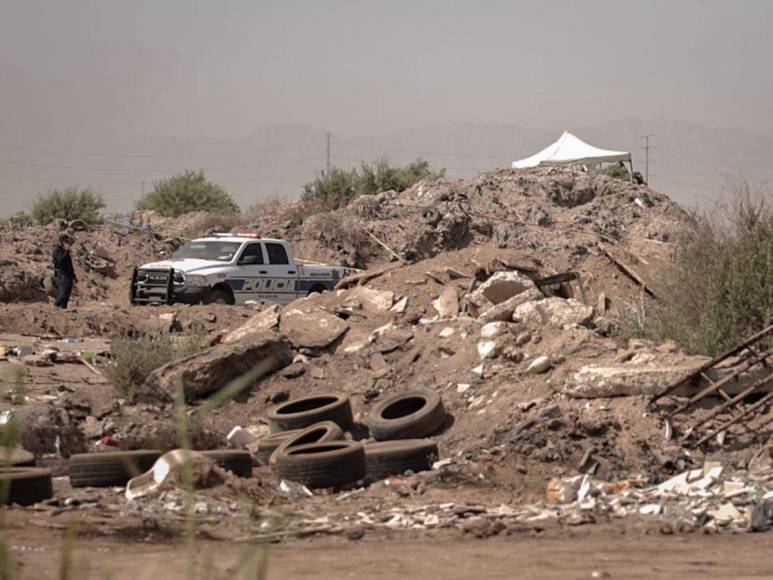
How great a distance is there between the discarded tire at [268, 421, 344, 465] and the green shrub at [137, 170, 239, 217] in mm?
40623

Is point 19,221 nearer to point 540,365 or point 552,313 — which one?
point 552,313

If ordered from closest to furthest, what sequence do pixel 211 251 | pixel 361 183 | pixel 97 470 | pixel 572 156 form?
pixel 97 470
pixel 211 251
pixel 572 156
pixel 361 183

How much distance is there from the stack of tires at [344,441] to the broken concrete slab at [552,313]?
2373 mm

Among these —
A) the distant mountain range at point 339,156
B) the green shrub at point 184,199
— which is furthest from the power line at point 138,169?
the green shrub at point 184,199

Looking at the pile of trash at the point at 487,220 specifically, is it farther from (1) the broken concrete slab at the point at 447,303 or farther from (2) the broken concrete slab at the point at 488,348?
(2) the broken concrete slab at the point at 488,348

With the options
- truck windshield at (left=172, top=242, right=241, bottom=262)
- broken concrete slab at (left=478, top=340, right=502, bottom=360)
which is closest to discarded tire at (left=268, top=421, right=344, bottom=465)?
broken concrete slab at (left=478, top=340, right=502, bottom=360)

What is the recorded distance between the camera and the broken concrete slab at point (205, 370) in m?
14.6

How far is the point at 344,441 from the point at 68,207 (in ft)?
120

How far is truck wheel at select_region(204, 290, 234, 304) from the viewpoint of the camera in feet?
79.0

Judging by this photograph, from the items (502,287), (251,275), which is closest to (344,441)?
(502,287)

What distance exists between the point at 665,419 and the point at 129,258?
28.0 m

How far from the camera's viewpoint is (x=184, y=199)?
53.2 m

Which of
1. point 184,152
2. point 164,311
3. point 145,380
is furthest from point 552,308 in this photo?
point 184,152

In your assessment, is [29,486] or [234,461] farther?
[234,461]
